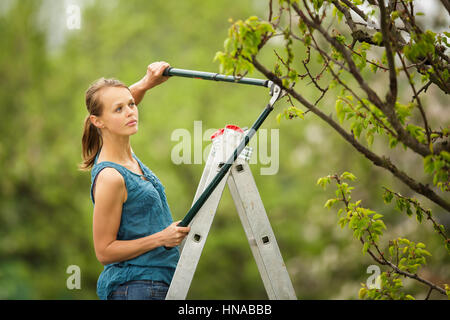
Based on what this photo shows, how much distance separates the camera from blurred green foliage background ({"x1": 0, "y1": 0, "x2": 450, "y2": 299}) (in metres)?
12.5

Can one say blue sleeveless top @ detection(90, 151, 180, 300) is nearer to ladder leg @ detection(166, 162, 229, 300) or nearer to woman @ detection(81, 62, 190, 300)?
woman @ detection(81, 62, 190, 300)

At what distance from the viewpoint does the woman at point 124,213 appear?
2.13m

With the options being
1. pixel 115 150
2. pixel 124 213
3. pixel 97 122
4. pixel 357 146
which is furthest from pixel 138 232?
pixel 357 146

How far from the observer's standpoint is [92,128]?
2439 mm

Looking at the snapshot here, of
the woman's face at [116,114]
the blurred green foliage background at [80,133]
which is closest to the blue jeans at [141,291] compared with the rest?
the woman's face at [116,114]

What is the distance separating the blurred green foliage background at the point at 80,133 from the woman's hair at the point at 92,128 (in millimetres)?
9247

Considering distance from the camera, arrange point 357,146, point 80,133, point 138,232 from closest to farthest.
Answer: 1. point 357,146
2. point 138,232
3. point 80,133

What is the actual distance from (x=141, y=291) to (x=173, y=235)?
0.90 ft

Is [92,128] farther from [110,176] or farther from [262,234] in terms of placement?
[262,234]

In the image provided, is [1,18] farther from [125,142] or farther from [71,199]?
[125,142]
